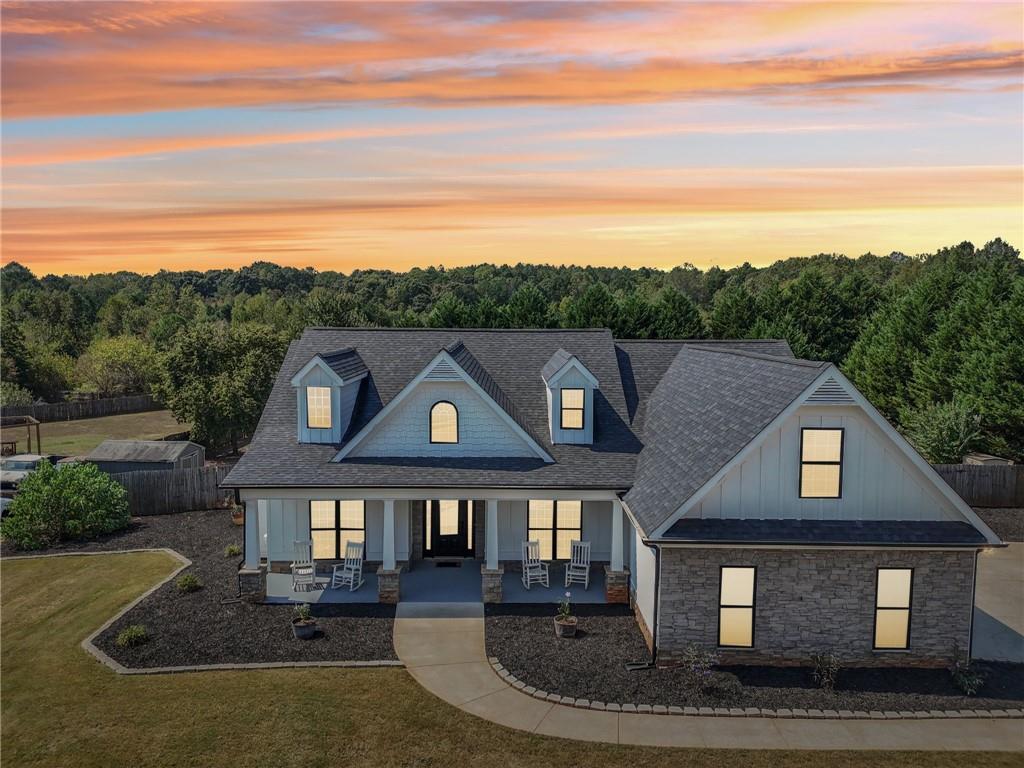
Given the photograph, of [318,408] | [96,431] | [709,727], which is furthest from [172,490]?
[96,431]

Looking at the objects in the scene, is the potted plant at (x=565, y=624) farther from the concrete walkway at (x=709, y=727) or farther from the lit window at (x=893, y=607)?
the lit window at (x=893, y=607)

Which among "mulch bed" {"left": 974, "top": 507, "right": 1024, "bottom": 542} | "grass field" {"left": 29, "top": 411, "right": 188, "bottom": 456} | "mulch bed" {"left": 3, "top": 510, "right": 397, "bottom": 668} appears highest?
"mulch bed" {"left": 974, "top": 507, "right": 1024, "bottom": 542}

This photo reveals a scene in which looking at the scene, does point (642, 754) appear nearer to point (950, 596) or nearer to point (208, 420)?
point (950, 596)

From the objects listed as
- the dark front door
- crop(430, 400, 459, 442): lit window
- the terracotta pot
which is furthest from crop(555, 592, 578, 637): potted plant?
crop(430, 400, 459, 442): lit window

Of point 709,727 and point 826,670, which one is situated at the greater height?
point 826,670

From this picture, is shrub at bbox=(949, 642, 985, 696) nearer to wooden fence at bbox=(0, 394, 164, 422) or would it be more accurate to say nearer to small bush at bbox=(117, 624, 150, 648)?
small bush at bbox=(117, 624, 150, 648)

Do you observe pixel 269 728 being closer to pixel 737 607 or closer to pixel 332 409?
pixel 332 409
